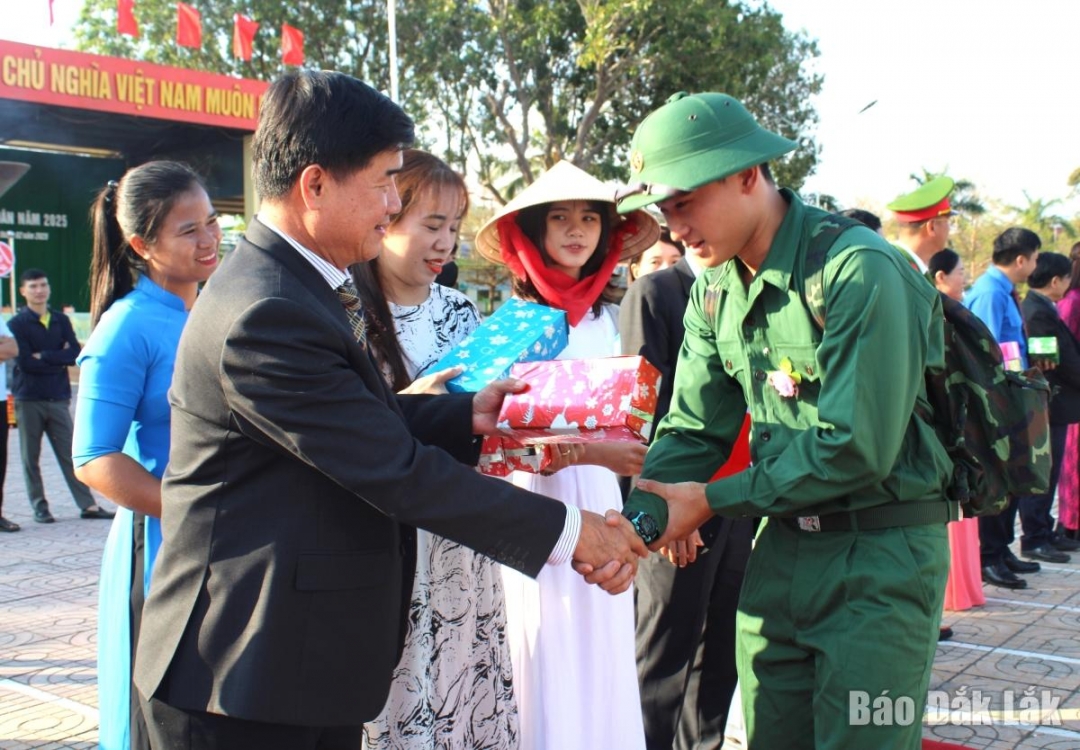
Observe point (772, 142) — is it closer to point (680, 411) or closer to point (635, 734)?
point (680, 411)

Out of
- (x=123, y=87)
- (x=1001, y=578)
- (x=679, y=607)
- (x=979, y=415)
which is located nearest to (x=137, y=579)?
(x=679, y=607)

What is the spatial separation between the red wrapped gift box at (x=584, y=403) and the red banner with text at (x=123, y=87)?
13.2 meters

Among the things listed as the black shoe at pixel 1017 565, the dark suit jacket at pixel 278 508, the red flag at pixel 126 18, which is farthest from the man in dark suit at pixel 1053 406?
the red flag at pixel 126 18

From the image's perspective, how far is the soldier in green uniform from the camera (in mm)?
1959

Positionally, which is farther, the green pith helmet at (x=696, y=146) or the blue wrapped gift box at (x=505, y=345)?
the blue wrapped gift box at (x=505, y=345)

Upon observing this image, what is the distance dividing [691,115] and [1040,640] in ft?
13.6

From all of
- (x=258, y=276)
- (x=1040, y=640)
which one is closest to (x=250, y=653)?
(x=258, y=276)

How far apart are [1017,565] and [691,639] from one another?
3.99 m

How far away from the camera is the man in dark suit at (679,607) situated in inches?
138

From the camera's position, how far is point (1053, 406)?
22.8 feet

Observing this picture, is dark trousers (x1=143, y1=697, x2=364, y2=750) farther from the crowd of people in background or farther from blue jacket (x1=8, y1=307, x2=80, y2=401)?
blue jacket (x1=8, y1=307, x2=80, y2=401)

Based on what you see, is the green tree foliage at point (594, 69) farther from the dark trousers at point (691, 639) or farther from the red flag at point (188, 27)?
the dark trousers at point (691, 639)

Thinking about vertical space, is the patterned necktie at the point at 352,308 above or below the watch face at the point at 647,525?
above

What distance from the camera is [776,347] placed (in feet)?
7.14
